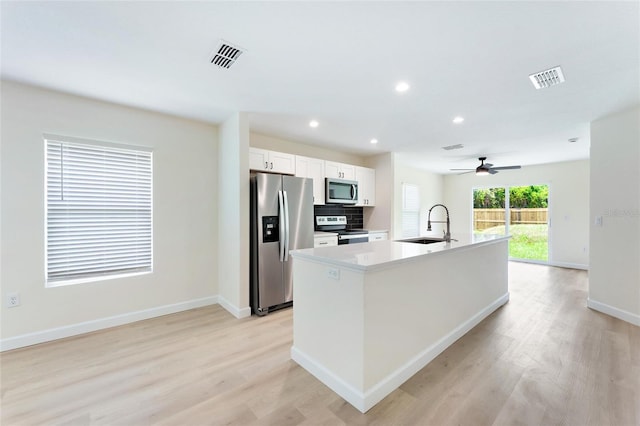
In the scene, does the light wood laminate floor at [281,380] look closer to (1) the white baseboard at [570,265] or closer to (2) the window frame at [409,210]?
(1) the white baseboard at [570,265]

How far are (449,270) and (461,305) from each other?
0.48 meters

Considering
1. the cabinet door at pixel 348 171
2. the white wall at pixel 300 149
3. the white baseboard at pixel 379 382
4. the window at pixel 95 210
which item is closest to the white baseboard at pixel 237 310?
the window at pixel 95 210

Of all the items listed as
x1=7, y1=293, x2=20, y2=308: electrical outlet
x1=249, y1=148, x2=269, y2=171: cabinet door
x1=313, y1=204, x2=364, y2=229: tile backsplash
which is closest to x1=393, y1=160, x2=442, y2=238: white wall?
x1=313, y1=204, x2=364, y2=229: tile backsplash

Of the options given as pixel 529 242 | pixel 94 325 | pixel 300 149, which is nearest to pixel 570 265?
pixel 529 242

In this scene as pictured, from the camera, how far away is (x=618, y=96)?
268 cm

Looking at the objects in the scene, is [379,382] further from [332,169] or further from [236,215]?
[332,169]

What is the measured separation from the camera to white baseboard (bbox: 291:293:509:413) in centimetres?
170

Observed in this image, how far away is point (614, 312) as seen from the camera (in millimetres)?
3172

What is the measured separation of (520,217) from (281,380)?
7.24m

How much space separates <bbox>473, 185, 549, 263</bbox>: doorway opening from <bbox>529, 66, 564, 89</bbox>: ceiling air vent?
202 inches

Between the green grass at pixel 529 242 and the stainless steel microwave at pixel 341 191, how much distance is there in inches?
170

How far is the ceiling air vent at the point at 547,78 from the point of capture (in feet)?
7.27

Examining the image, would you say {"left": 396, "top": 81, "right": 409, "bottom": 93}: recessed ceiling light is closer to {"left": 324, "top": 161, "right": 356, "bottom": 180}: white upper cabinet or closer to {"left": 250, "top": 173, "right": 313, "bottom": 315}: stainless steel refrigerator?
{"left": 250, "top": 173, "right": 313, "bottom": 315}: stainless steel refrigerator

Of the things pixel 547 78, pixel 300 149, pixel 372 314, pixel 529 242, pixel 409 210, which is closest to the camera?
pixel 372 314
